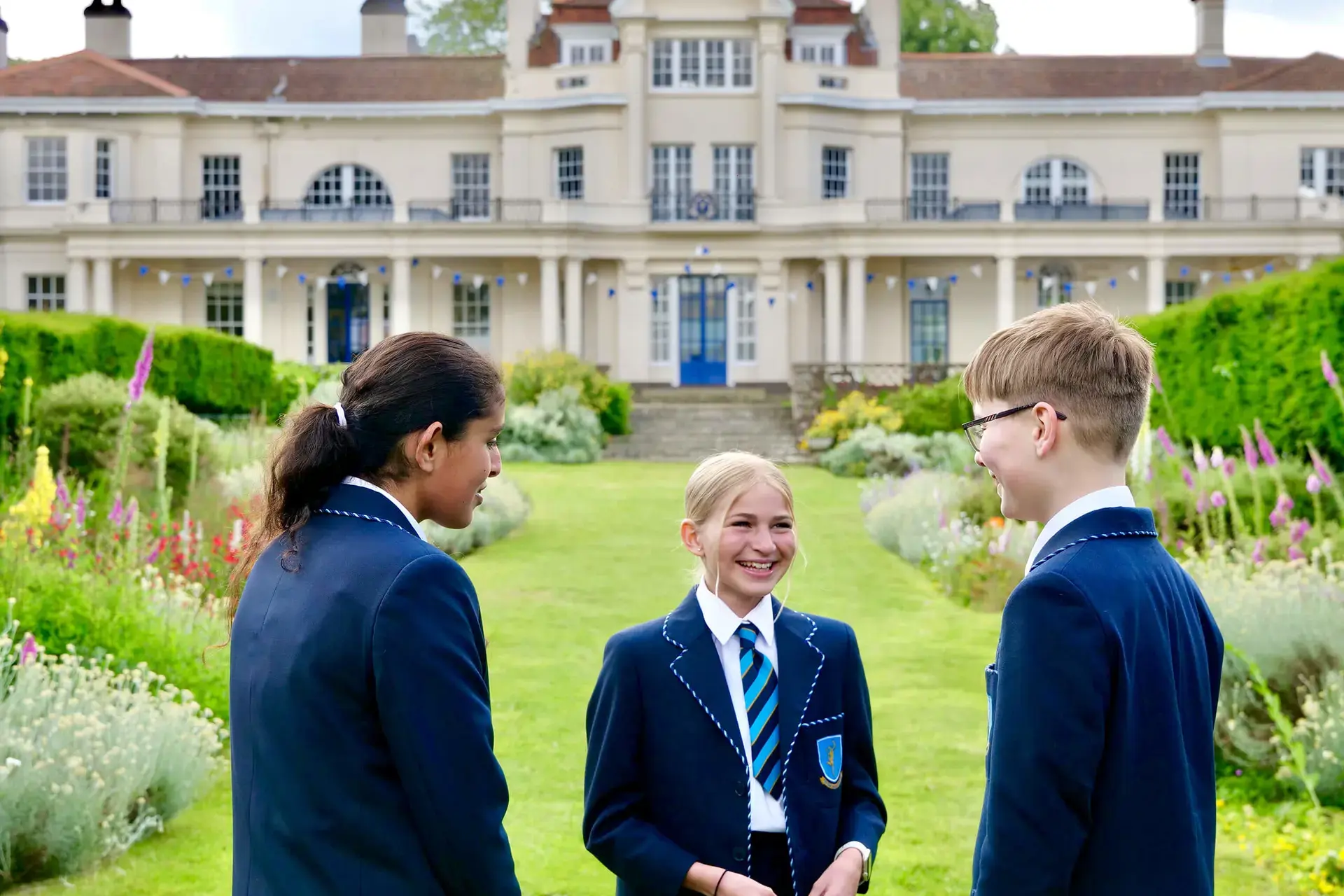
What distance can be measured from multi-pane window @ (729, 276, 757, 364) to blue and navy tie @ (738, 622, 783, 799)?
32103 millimetres

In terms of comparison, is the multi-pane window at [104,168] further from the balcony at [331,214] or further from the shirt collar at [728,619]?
the shirt collar at [728,619]

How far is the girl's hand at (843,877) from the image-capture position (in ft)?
9.66

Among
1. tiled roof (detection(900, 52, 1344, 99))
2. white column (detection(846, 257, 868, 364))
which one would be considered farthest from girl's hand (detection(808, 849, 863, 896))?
tiled roof (detection(900, 52, 1344, 99))

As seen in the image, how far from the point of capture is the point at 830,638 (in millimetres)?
3172

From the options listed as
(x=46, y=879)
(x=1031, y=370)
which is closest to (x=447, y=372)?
(x=1031, y=370)

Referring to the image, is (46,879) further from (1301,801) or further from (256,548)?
(1301,801)

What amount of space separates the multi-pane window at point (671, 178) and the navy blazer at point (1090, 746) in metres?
33.2

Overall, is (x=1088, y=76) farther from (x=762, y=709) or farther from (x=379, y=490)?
(x=379, y=490)

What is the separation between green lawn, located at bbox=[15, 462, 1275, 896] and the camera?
5.45 m

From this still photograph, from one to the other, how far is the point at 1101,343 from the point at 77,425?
37.5 ft

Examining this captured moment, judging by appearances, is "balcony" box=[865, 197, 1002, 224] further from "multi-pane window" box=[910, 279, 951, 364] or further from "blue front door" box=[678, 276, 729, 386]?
"blue front door" box=[678, 276, 729, 386]

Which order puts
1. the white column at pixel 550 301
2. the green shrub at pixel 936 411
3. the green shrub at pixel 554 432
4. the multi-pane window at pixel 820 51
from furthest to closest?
the multi-pane window at pixel 820 51 → the white column at pixel 550 301 → the green shrub at pixel 554 432 → the green shrub at pixel 936 411

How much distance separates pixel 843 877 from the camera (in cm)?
296

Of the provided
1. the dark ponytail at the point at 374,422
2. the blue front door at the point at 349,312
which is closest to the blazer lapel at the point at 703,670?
the dark ponytail at the point at 374,422
